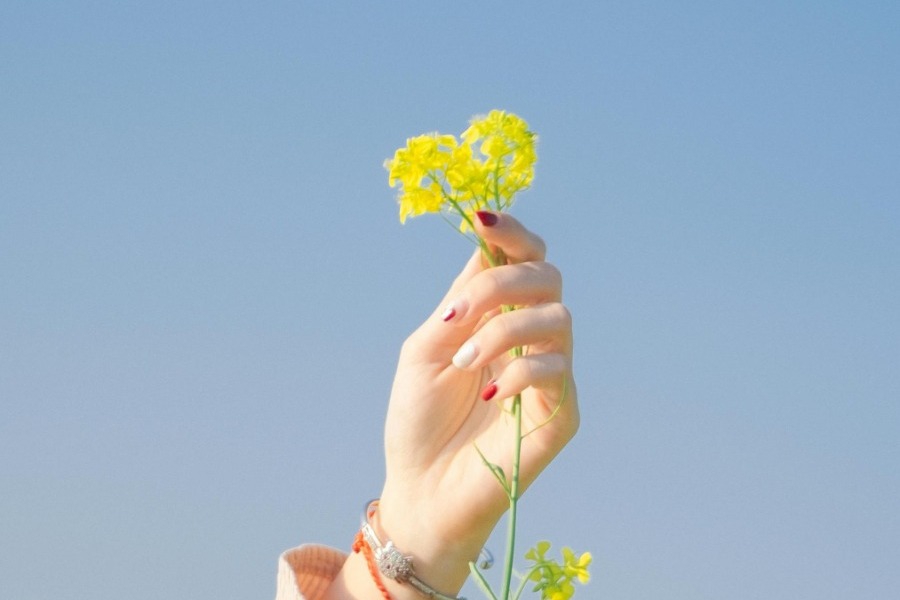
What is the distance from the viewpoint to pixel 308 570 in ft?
8.80

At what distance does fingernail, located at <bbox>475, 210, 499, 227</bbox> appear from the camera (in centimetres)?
154

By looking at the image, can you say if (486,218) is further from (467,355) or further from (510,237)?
(467,355)

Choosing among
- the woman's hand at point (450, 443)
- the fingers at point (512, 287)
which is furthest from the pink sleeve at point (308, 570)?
the fingers at point (512, 287)

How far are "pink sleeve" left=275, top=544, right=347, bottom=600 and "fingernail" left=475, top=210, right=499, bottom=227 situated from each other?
1.33 m

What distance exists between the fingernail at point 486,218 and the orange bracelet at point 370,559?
108 cm

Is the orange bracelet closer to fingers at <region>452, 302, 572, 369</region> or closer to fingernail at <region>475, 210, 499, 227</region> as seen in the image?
fingers at <region>452, 302, 572, 369</region>

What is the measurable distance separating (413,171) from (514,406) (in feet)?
1.26

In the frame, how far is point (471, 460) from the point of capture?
2.22 metres

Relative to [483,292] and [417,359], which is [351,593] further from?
[483,292]

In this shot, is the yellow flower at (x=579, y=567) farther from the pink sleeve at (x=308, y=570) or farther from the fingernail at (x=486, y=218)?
the pink sleeve at (x=308, y=570)

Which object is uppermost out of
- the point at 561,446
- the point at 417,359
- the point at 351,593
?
the point at 417,359

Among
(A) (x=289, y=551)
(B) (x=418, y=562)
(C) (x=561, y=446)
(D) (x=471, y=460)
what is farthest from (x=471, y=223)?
(A) (x=289, y=551)

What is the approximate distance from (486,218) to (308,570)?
1.48 m

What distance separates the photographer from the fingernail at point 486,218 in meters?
1.54
